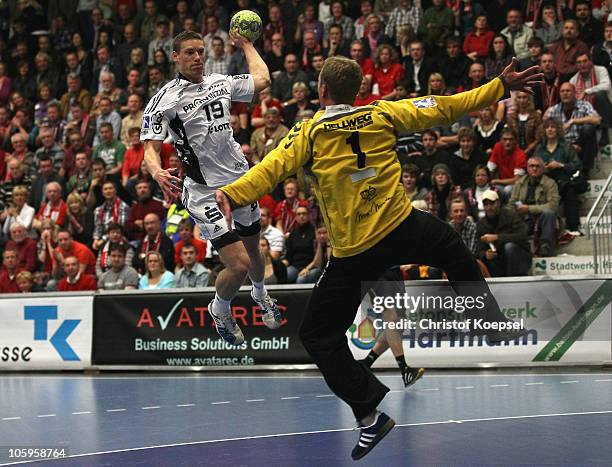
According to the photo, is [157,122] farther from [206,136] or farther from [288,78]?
[288,78]

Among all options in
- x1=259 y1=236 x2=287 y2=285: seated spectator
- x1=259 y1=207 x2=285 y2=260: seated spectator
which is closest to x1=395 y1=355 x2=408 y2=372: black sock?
x1=259 y1=236 x2=287 y2=285: seated spectator

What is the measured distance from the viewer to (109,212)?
18.4 metres

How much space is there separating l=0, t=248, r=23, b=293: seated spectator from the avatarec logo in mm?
1718

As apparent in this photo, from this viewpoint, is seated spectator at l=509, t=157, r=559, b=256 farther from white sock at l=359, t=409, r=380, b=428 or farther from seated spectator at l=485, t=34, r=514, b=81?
white sock at l=359, t=409, r=380, b=428

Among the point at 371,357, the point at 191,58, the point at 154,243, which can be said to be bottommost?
the point at 371,357

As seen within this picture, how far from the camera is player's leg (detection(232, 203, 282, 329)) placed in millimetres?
9992

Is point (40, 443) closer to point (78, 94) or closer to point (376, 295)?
point (376, 295)

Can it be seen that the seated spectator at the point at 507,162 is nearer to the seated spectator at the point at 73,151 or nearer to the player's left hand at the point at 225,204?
the seated spectator at the point at 73,151

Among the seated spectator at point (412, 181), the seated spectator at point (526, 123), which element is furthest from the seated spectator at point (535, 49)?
the seated spectator at point (412, 181)

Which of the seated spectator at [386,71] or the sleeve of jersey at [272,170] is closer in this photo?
the sleeve of jersey at [272,170]

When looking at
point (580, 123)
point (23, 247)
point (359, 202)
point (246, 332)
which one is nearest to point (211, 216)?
point (359, 202)

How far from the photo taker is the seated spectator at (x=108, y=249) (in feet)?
55.7

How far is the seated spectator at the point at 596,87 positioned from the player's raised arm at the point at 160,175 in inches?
353

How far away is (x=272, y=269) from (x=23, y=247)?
529 cm
